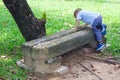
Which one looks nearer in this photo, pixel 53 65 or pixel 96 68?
pixel 53 65

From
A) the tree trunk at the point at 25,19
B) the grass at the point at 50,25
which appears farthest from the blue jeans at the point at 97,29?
the tree trunk at the point at 25,19

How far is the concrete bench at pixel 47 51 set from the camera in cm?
616

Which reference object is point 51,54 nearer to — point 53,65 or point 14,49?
point 53,65

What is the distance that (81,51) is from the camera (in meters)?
7.46

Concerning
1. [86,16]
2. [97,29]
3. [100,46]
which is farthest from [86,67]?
[86,16]

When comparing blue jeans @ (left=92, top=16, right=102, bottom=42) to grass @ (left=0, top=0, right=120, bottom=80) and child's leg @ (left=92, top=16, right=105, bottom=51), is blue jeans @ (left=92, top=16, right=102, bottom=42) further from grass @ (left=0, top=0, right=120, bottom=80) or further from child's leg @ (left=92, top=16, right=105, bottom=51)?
grass @ (left=0, top=0, right=120, bottom=80)

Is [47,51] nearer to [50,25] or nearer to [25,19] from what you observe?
[25,19]

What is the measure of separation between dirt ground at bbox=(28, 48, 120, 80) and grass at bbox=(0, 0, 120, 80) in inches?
20.9

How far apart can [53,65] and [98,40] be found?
1.66 m

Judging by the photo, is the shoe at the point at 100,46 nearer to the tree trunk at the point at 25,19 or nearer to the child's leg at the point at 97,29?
the child's leg at the point at 97,29

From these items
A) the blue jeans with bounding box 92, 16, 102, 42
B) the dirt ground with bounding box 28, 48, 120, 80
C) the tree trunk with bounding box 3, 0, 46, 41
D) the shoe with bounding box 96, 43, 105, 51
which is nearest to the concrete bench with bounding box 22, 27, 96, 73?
the dirt ground with bounding box 28, 48, 120, 80

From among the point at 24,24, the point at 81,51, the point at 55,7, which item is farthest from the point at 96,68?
the point at 55,7

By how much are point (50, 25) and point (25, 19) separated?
2982 mm

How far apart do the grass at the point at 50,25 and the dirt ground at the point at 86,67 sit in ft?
1.74
